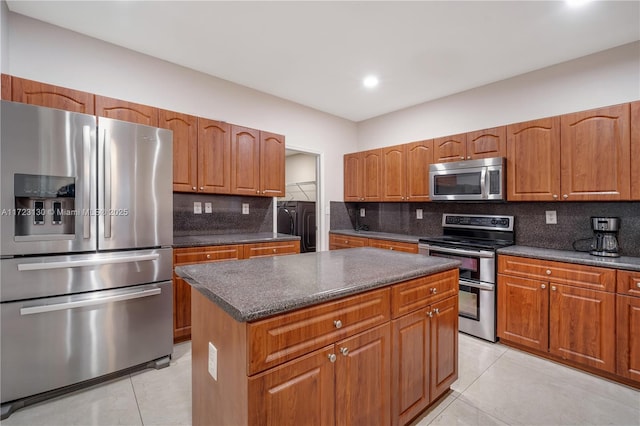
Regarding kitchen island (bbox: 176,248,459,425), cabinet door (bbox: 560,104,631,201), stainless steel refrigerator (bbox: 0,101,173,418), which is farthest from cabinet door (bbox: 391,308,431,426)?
cabinet door (bbox: 560,104,631,201)

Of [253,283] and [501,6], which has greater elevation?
[501,6]

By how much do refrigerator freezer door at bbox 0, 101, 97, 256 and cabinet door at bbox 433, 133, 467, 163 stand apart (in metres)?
3.37

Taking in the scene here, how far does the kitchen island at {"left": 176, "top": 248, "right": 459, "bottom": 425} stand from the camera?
3.41 ft

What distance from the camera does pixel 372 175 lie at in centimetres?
434

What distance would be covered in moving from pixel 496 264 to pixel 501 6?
2135 millimetres

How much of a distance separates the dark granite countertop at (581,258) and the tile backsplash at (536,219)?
0.69 feet

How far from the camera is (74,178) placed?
6.43ft

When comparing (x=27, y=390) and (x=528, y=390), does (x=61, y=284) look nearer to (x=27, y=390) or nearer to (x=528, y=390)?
(x=27, y=390)

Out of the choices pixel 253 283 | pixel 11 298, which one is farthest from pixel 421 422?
pixel 11 298

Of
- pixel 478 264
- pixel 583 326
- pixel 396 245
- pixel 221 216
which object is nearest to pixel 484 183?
pixel 478 264

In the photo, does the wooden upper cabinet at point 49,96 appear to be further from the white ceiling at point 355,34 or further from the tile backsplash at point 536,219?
the tile backsplash at point 536,219

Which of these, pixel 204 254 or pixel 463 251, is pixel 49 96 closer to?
pixel 204 254

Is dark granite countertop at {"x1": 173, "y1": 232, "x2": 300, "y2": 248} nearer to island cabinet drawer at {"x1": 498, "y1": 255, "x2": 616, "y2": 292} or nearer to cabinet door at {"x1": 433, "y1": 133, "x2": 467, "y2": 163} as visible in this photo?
cabinet door at {"x1": 433, "y1": 133, "x2": 467, "y2": 163}

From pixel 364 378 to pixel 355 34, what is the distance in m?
2.60
